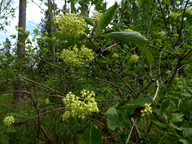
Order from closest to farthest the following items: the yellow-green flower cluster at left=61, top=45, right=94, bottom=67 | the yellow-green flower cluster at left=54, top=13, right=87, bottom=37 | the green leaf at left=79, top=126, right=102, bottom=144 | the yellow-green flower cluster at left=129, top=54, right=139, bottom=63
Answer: the green leaf at left=79, top=126, right=102, bottom=144 < the yellow-green flower cluster at left=54, top=13, right=87, bottom=37 < the yellow-green flower cluster at left=61, top=45, right=94, bottom=67 < the yellow-green flower cluster at left=129, top=54, right=139, bottom=63

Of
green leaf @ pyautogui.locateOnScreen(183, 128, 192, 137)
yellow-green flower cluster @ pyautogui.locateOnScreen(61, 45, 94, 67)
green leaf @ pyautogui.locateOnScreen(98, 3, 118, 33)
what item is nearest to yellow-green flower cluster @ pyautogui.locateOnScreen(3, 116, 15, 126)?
yellow-green flower cluster @ pyautogui.locateOnScreen(61, 45, 94, 67)

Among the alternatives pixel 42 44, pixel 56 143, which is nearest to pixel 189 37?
pixel 56 143

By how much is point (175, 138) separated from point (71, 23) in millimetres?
1186

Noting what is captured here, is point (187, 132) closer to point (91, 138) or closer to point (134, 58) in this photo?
point (91, 138)

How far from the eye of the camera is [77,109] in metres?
1.13

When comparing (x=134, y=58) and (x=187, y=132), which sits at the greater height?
(x=134, y=58)

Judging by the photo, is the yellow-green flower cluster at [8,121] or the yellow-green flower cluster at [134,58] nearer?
the yellow-green flower cluster at [8,121]

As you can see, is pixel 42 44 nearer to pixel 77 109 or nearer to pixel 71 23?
pixel 71 23

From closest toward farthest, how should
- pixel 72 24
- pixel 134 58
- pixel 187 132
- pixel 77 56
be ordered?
pixel 187 132 < pixel 72 24 < pixel 77 56 < pixel 134 58

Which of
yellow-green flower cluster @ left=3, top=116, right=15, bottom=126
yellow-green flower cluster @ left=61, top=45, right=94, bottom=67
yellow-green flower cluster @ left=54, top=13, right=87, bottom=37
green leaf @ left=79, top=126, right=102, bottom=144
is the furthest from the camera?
yellow-green flower cluster @ left=3, top=116, right=15, bottom=126

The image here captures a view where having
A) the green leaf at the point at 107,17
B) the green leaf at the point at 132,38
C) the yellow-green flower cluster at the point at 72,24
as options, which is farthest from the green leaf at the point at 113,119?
the yellow-green flower cluster at the point at 72,24

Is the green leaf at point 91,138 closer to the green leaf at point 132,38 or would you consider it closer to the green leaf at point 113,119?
the green leaf at point 113,119

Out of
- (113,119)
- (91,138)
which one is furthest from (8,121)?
(113,119)

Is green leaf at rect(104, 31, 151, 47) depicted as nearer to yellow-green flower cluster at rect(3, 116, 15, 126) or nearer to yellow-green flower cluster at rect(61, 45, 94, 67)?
yellow-green flower cluster at rect(61, 45, 94, 67)
